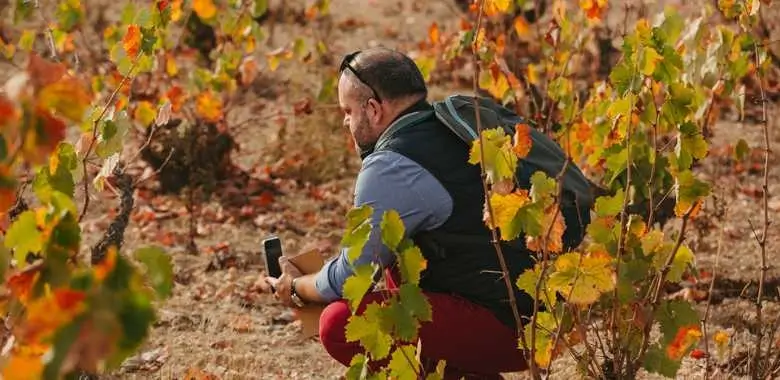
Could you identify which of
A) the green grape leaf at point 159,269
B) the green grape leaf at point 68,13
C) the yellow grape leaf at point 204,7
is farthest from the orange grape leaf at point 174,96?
the green grape leaf at point 159,269

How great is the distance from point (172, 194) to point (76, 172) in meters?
2.56

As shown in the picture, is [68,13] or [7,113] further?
[68,13]

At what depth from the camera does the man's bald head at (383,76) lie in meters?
2.81

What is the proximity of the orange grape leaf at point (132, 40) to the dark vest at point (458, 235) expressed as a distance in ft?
2.11

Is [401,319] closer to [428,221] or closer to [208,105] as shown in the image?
[428,221]

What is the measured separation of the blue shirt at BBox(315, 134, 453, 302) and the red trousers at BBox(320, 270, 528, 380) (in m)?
0.17

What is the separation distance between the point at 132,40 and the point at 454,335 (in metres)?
1.01

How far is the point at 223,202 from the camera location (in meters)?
5.11

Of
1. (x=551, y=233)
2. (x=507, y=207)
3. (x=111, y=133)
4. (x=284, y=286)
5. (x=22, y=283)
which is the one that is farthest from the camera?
(x=284, y=286)

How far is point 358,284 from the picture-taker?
207cm

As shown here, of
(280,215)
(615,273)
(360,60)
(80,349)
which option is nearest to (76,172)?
(360,60)

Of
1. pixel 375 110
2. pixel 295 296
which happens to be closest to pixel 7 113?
pixel 375 110

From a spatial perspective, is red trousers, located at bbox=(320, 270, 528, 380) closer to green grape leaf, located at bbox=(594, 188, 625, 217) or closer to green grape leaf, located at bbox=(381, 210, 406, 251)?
green grape leaf, located at bbox=(594, 188, 625, 217)

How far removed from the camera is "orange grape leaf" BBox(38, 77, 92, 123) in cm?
140
